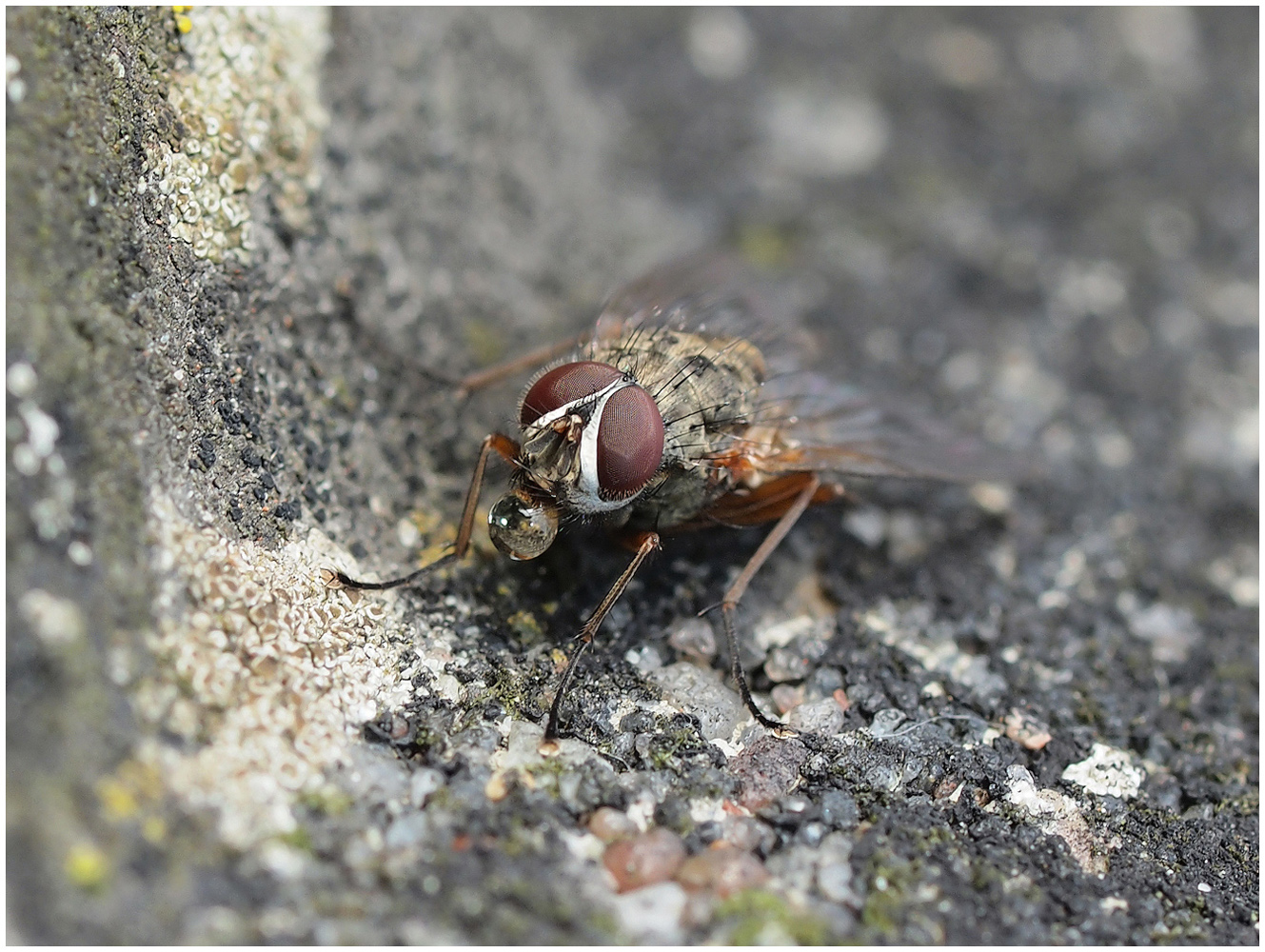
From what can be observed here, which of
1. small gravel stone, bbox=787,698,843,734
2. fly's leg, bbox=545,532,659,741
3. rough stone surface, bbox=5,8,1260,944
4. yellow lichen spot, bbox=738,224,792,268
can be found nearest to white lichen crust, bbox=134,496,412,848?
rough stone surface, bbox=5,8,1260,944

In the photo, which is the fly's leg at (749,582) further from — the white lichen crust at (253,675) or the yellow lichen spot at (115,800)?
the yellow lichen spot at (115,800)

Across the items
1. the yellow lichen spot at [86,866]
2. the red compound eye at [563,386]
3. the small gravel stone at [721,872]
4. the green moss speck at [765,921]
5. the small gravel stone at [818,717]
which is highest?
the red compound eye at [563,386]

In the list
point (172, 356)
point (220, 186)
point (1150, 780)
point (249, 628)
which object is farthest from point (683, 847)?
point (220, 186)

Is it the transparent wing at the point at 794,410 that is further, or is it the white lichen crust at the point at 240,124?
the transparent wing at the point at 794,410

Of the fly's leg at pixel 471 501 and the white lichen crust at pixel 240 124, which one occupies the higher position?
the white lichen crust at pixel 240 124

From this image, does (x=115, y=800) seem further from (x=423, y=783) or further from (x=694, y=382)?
(x=694, y=382)

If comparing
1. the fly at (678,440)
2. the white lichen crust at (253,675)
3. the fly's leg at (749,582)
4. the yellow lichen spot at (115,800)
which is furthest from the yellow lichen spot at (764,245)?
the yellow lichen spot at (115,800)

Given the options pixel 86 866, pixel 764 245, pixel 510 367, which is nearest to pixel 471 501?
pixel 510 367

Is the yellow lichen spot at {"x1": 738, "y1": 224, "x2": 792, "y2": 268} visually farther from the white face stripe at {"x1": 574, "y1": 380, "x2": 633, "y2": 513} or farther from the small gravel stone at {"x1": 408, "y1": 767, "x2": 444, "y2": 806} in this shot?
the small gravel stone at {"x1": 408, "y1": 767, "x2": 444, "y2": 806}
